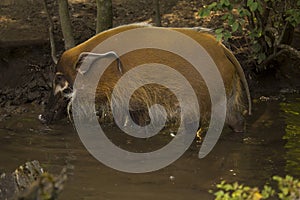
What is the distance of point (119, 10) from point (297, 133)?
3.94 meters

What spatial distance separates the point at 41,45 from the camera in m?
8.89

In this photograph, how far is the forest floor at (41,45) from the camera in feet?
27.8

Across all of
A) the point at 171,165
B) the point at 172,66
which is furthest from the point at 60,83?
the point at 171,165

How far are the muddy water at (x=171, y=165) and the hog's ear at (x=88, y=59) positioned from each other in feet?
2.45

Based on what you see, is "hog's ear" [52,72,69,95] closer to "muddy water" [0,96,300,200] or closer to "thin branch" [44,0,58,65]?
"muddy water" [0,96,300,200]

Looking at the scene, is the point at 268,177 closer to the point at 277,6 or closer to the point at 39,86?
the point at 277,6

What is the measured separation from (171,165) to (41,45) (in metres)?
3.65

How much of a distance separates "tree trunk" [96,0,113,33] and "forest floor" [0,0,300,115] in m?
0.77

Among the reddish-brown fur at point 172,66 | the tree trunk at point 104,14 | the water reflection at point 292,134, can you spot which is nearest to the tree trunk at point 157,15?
the tree trunk at point 104,14

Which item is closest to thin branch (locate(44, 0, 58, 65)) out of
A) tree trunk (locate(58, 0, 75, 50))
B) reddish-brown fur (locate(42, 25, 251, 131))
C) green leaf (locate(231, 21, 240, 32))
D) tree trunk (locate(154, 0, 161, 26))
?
tree trunk (locate(58, 0, 75, 50))

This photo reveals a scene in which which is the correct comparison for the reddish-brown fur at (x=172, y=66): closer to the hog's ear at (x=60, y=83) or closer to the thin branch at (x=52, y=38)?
the hog's ear at (x=60, y=83)

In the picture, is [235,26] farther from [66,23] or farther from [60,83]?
[66,23]

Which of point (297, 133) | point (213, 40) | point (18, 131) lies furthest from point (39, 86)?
point (297, 133)

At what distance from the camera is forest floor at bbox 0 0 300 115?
8.47 m
